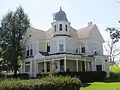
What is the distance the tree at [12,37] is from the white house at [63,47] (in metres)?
1.40

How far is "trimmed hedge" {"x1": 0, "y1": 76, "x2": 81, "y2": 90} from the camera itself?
1441cm

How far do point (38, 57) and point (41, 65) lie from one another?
306 centimetres

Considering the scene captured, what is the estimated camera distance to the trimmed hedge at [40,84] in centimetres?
1441

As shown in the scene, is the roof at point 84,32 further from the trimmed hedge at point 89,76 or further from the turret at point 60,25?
the trimmed hedge at point 89,76

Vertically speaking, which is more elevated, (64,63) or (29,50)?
(29,50)

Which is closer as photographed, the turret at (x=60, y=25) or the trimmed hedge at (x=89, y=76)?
the trimmed hedge at (x=89, y=76)

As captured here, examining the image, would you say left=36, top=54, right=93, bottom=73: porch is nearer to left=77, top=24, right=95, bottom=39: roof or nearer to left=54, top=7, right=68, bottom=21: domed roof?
left=77, top=24, right=95, bottom=39: roof

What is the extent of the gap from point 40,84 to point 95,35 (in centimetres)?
3108

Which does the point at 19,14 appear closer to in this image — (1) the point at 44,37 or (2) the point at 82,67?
(1) the point at 44,37

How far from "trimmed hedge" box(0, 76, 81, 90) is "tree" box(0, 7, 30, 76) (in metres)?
27.3

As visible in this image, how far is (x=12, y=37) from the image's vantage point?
46.1 m

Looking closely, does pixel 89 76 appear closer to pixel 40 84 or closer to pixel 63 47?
pixel 63 47

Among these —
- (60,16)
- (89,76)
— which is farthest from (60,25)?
(89,76)

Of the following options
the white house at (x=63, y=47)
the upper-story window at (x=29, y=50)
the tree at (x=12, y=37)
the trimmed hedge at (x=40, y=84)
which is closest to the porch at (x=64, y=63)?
the white house at (x=63, y=47)
